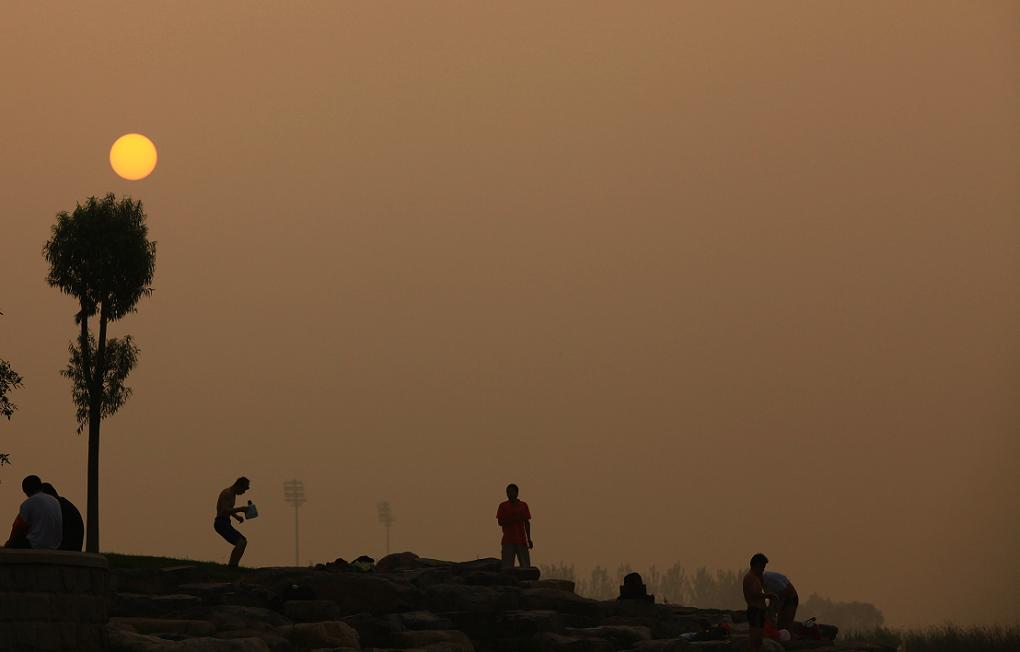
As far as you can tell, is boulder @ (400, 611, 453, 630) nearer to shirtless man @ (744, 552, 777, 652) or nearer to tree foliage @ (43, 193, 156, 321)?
shirtless man @ (744, 552, 777, 652)

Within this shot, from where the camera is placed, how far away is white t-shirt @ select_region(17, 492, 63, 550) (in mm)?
21797

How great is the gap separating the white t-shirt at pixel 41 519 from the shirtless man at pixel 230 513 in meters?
8.81

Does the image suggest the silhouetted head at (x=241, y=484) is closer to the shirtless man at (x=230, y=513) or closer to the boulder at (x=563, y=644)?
the shirtless man at (x=230, y=513)

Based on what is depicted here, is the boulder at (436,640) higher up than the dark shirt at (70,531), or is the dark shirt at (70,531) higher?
the dark shirt at (70,531)

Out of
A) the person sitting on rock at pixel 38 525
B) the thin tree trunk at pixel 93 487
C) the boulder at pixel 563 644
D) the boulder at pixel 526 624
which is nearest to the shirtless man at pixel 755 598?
the boulder at pixel 563 644

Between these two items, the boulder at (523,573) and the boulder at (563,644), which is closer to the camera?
the boulder at (563,644)

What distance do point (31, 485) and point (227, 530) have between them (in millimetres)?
8716

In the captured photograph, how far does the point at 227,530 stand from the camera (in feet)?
101

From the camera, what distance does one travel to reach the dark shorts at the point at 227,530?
101 feet

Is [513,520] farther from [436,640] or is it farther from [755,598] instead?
[755,598]

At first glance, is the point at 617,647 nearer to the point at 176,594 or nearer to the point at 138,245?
the point at 176,594

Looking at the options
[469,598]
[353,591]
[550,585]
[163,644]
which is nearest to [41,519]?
[163,644]

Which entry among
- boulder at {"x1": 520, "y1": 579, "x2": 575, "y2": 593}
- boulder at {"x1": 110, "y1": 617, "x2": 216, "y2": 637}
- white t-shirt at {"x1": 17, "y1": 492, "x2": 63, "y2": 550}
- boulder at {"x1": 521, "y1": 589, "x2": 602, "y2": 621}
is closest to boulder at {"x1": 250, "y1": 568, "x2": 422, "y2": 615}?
boulder at {"x1": 521, "y1": 589, "x2": 602, "y2": 621}

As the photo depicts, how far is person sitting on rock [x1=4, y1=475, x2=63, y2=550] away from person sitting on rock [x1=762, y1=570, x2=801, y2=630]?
11942mm
